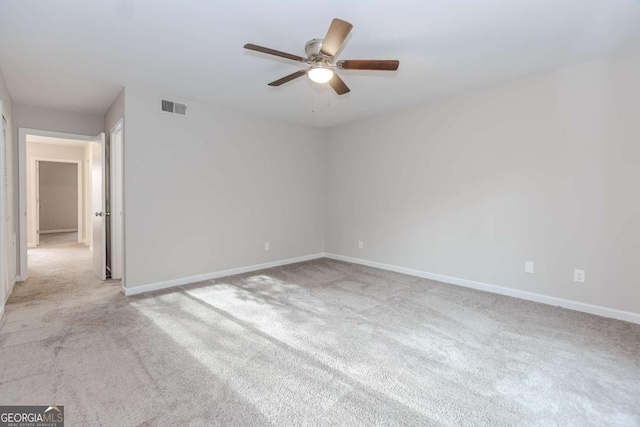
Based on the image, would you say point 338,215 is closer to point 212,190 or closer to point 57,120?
point 212,190

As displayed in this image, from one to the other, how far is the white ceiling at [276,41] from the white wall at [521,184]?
0.36 metres

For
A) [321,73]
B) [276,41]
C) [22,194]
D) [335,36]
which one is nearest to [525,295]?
[321,73]

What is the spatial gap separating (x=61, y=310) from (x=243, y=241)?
87.8 inches

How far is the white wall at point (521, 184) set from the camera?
9.63 ft

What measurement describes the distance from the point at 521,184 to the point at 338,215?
293 centimetres

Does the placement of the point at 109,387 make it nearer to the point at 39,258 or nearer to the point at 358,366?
the point at 358,366

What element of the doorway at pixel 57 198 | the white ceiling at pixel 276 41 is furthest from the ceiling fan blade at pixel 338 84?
the doorway at pixel 57 198

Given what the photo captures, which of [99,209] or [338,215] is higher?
[99,209]

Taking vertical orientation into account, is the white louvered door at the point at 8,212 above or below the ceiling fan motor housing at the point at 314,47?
below

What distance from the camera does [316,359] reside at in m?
2.26

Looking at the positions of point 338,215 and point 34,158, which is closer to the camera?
point 338,215

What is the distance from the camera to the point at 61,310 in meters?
3.19

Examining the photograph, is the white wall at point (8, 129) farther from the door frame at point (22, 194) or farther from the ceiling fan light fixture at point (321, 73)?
the ceiling fan light fixture at point (321, 73)

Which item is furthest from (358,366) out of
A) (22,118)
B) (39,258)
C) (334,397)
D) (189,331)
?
(39,258)
